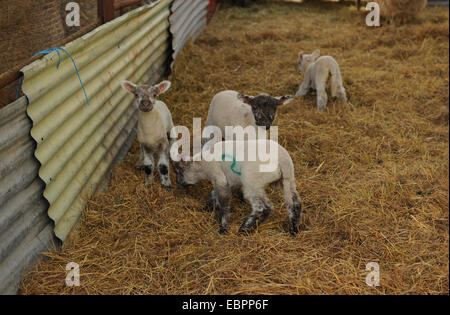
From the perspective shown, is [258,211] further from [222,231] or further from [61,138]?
[61,138]

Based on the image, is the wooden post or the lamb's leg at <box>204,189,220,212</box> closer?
the lamb's leg at <box>204,189,220,212</box>

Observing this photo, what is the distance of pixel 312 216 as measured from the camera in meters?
3.81

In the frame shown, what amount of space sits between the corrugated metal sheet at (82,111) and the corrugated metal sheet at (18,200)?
74mm

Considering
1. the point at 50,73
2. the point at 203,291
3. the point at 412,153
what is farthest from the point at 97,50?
the point at 412,153

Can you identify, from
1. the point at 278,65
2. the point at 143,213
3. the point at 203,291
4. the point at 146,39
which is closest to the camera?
Result: the point at 203,291

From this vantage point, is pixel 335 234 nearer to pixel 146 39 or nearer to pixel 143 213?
pixel 143 213

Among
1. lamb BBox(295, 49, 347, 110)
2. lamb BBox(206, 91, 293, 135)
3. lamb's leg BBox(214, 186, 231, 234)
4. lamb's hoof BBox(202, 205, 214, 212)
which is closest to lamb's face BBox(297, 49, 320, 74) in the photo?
lamb BBox(295, 49, 347, 110)

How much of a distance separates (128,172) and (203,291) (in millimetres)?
2016

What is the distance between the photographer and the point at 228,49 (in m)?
8.88

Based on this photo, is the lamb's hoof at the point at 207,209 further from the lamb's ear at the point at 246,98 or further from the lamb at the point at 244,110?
the lamb's ear at the point at 246,98

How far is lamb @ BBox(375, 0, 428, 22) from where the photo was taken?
9.88 m

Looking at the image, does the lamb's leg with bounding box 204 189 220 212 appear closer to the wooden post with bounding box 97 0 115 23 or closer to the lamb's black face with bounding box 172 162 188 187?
the lamb's black face with bounding box 172 162 188 187

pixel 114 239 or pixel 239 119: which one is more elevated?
pixel 239 119

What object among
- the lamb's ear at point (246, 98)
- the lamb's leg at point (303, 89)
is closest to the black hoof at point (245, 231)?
the lamb's ear at point (246, 98)
